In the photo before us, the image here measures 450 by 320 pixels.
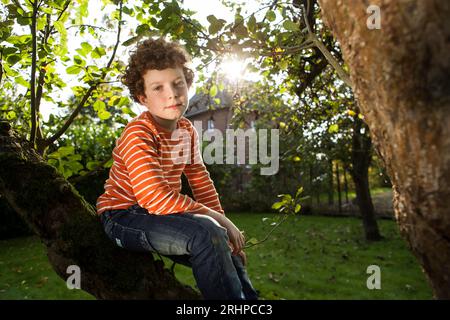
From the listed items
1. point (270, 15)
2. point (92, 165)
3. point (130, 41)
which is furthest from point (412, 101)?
point (92, 165)

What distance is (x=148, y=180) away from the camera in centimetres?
182

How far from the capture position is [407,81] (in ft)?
3.47

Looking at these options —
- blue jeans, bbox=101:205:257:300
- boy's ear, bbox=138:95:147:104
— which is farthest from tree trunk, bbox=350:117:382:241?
blue jeans, bbox=101:205:257:300

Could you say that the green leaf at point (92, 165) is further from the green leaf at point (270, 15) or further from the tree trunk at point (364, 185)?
the tree trunk at point (364, 185)

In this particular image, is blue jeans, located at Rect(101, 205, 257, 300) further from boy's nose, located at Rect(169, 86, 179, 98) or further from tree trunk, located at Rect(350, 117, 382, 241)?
tree trunk, located at Rect(350, 117, 382, 241)

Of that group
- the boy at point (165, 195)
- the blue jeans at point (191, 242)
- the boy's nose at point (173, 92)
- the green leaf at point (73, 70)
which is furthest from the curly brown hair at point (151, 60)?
the blue jeans at point (191, 242)

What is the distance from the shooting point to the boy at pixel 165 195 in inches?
62.4

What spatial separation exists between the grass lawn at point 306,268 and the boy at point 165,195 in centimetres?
328

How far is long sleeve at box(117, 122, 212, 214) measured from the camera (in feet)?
5.86

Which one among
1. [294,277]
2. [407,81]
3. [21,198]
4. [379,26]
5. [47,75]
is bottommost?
[294,277]

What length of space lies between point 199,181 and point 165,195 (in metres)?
0.69

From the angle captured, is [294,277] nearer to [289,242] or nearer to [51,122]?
[289,242]
